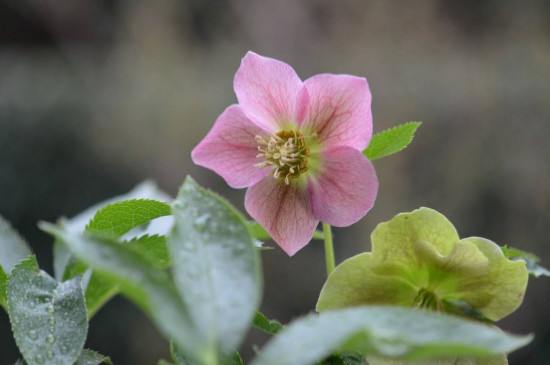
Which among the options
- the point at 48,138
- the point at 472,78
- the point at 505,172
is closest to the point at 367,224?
the point at 505,172

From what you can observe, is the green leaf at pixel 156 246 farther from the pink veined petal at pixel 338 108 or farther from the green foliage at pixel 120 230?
the pink veined petal at pixel 338 108

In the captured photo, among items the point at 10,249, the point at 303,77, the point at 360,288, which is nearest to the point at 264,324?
the point at 360,288

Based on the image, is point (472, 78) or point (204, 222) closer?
point (204, 222)

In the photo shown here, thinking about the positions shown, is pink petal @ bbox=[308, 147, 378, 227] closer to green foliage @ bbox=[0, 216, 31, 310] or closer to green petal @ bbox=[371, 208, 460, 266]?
green petal @ bbox=[371, 208, 460, 266]

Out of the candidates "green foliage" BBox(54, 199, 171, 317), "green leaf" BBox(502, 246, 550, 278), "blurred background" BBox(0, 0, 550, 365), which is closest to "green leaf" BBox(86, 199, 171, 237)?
"green foliage" BBox(54, 199, 171, 317)

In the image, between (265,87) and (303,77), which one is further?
(303,77)

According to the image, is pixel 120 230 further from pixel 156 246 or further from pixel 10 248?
pixel 10 248

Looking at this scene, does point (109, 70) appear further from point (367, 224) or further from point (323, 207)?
point (323, 207)
